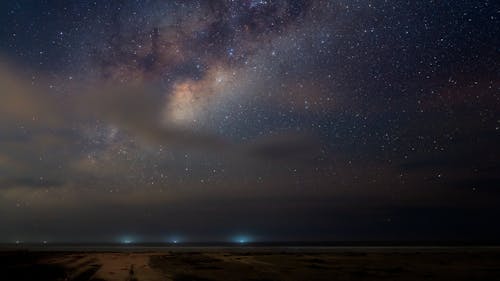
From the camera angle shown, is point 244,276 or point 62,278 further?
point 244,276

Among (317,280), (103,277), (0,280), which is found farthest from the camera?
(103,277)

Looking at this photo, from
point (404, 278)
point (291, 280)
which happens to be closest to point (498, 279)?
point (404, 278)

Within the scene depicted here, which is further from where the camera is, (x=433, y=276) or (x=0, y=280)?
(x=433, y=276)

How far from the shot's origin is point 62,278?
3198 centimetres

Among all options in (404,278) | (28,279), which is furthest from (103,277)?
(404,278)

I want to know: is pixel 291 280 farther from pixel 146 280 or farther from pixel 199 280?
pixel 146 280

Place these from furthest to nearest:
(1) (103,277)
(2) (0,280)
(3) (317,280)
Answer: (1) (103,277) → (3) (317,280) → (2) (0,280)

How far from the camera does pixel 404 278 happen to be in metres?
32.1

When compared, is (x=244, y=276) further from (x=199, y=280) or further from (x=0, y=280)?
(x=0, y=280)

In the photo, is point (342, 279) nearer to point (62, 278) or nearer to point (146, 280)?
point (146, 280)

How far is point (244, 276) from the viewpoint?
35531mm

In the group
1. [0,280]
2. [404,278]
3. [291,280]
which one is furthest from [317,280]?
[0,280]

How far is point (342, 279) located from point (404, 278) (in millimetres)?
4671

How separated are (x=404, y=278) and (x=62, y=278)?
25.5 meters
